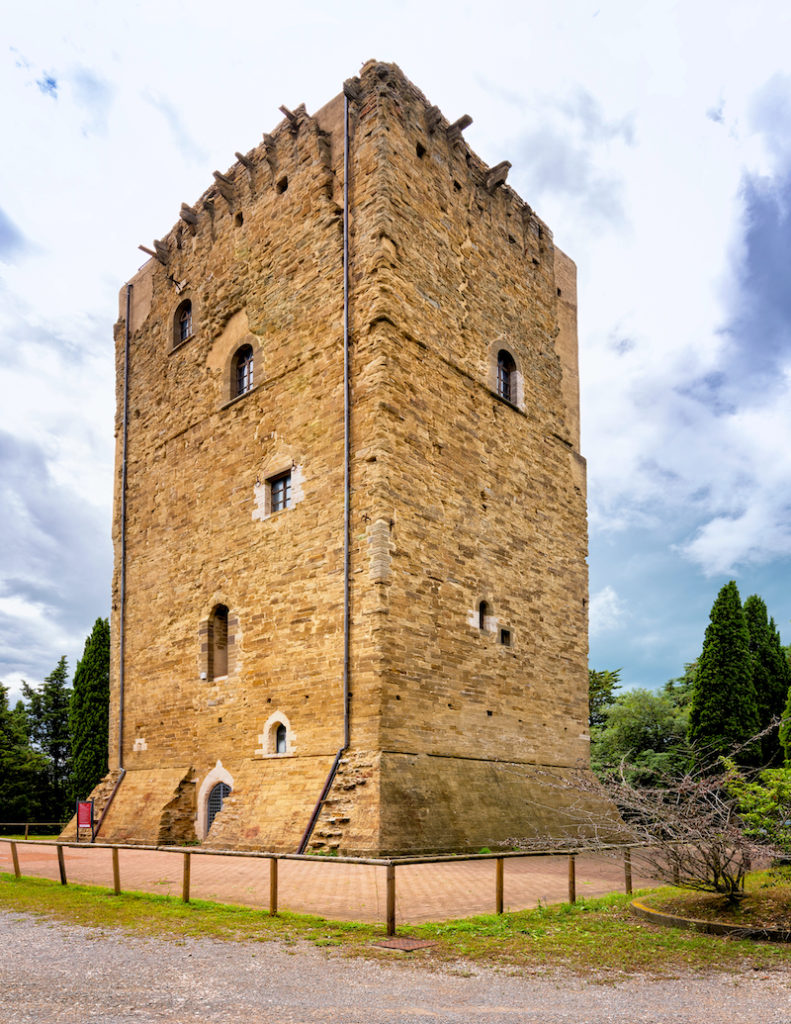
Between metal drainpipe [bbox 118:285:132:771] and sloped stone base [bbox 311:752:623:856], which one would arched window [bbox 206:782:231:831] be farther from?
sloped stone base [bbox 311:752:623:856]

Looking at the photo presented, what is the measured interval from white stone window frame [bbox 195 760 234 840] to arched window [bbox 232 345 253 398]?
7186 millimetres

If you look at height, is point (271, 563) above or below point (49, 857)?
above

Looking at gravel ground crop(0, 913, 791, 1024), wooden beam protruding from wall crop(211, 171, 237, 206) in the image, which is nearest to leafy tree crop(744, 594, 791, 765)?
wooden beam protruding from wall crop(211, 171, 237, 206)

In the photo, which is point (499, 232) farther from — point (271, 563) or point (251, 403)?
point (271, 563)

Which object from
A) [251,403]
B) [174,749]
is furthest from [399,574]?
[174,749]

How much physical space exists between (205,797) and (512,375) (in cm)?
1012

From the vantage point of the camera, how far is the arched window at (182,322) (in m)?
19.1

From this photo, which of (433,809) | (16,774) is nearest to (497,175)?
(433,809)

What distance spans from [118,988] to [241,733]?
9.55 meters

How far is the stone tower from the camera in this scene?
12727 millimetres

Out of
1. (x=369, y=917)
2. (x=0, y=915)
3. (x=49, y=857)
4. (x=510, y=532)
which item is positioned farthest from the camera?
(x=510, y=532)

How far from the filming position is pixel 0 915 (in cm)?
787

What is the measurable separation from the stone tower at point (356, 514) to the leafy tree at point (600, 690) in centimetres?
1548

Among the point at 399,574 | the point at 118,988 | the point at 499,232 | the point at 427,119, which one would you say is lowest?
the point at 118,988
